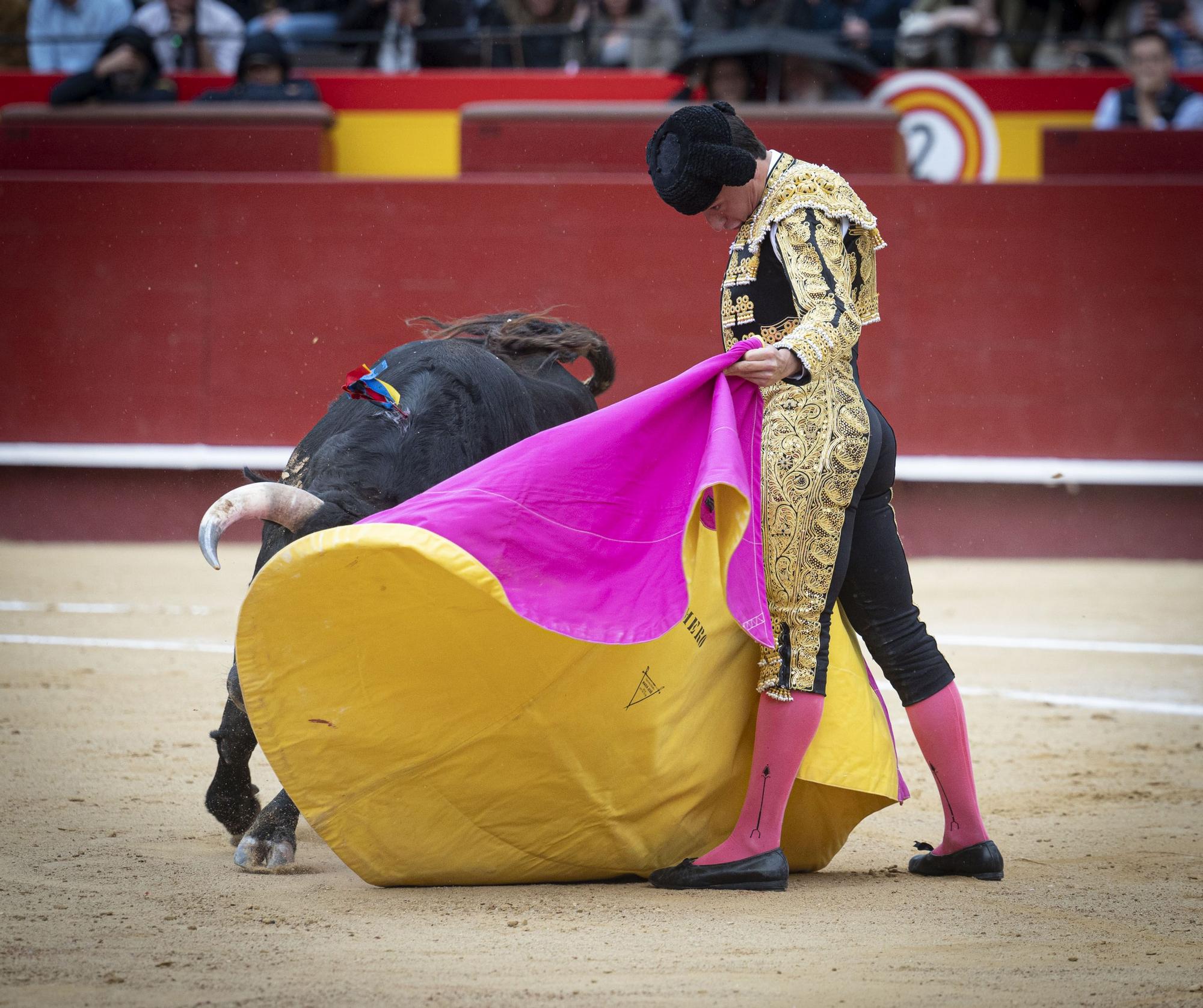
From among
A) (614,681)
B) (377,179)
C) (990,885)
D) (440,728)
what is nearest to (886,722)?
(990,885)

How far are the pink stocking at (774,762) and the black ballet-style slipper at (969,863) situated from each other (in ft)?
1.04

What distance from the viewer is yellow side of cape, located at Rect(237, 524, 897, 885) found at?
222 centimetres

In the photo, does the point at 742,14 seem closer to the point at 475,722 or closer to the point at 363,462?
the point at 363,462

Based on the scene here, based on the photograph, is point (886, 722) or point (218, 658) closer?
point (886, 722)

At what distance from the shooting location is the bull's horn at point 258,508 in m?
2.21

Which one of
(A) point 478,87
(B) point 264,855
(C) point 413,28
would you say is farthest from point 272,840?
(C) point 413,28

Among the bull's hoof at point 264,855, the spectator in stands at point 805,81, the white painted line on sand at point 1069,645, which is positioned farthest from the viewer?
the spectator in stands at point 805,81

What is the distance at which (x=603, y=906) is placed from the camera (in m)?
2.29

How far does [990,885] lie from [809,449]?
0.78 metres

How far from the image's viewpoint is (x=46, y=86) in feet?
23.6

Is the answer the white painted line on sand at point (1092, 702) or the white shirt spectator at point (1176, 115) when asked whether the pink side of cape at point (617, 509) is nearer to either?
the white painted line on sand at point (1092, 702)

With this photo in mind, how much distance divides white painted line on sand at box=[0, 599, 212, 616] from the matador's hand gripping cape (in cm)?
317

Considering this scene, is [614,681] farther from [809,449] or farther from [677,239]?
[677,239]

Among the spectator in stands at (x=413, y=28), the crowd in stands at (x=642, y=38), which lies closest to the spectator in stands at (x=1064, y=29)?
the crowd in stands at (x=642, y=38)
